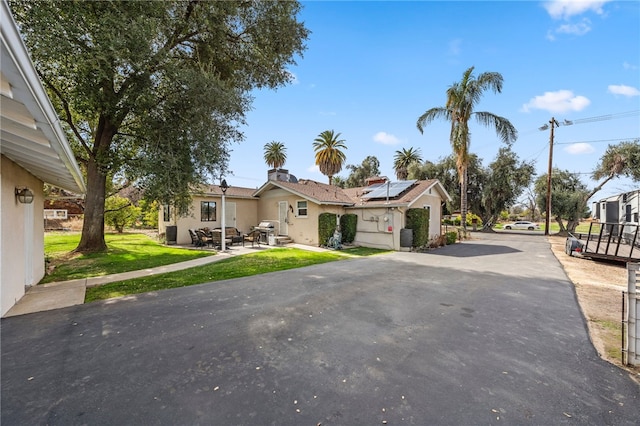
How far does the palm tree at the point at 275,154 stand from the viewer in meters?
39.7

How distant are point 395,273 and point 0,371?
8535 mm

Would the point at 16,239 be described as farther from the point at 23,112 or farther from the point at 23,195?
the point at 23,112

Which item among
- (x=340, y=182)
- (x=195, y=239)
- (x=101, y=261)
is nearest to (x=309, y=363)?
(x=101, y=261)

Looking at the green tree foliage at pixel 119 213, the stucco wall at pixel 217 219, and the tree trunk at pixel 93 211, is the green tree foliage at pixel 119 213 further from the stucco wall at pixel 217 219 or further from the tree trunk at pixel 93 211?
the tree trunk at pixel 93 211

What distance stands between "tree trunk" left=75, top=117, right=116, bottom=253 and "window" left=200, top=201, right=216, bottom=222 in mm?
5436

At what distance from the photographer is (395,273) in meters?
8.97

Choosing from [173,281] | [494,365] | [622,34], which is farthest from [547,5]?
[173,281]

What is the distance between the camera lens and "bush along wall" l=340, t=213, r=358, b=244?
1683 cm

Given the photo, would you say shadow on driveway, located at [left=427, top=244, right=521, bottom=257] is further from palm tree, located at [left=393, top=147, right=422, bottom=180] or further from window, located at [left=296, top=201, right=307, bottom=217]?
palm tree, located at [left=393, top=147, right=422, bottom=180]

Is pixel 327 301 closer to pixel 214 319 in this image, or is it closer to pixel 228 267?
pixel 214 319

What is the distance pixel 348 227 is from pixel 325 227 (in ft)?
6.71

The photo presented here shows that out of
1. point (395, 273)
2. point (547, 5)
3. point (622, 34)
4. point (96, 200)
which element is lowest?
point (395, 273)

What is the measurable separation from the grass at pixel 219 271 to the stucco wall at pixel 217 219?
5.69 m

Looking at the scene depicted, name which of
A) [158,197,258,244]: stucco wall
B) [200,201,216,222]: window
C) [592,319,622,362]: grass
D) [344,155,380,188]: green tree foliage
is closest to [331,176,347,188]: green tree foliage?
[344,155,380,188]: green tree foliage
